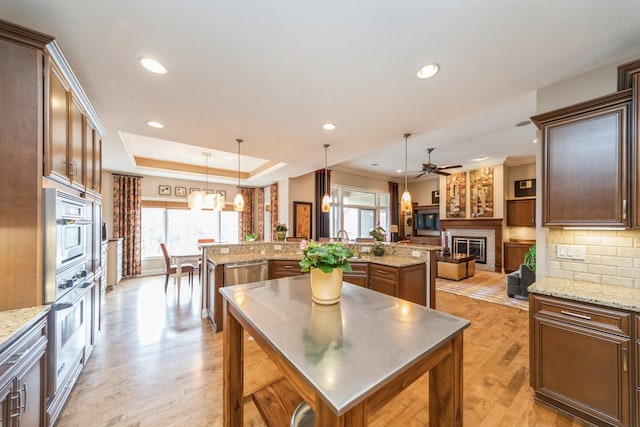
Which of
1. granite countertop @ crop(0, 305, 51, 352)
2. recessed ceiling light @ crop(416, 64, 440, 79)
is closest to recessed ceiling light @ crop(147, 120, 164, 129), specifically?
granite countertop @ crop(0, 305, 51, 352)

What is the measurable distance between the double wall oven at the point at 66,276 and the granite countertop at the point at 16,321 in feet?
0.36

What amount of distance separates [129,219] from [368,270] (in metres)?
5.78

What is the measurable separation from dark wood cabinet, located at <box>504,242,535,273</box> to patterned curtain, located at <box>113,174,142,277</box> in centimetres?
928

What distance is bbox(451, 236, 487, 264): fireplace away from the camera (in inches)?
268

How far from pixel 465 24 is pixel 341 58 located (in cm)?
76

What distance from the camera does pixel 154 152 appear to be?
5.04m

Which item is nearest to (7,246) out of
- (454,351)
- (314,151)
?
(454,351)

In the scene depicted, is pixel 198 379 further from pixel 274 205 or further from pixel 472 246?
pixel 472 246

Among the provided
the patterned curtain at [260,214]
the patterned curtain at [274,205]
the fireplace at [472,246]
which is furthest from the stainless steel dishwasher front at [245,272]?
the fireplace at [472,246]

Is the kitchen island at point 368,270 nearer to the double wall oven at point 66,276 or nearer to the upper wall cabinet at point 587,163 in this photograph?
the double wall oven at point 66,276

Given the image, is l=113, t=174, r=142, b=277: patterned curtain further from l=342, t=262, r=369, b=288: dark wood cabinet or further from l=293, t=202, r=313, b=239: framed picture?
l=342, t=262, r=369, b=288: dark wood cabinet

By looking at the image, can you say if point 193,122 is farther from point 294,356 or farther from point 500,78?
point 500,78

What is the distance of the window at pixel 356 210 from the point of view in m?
7.62

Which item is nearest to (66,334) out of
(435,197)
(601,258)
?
(601,258)
